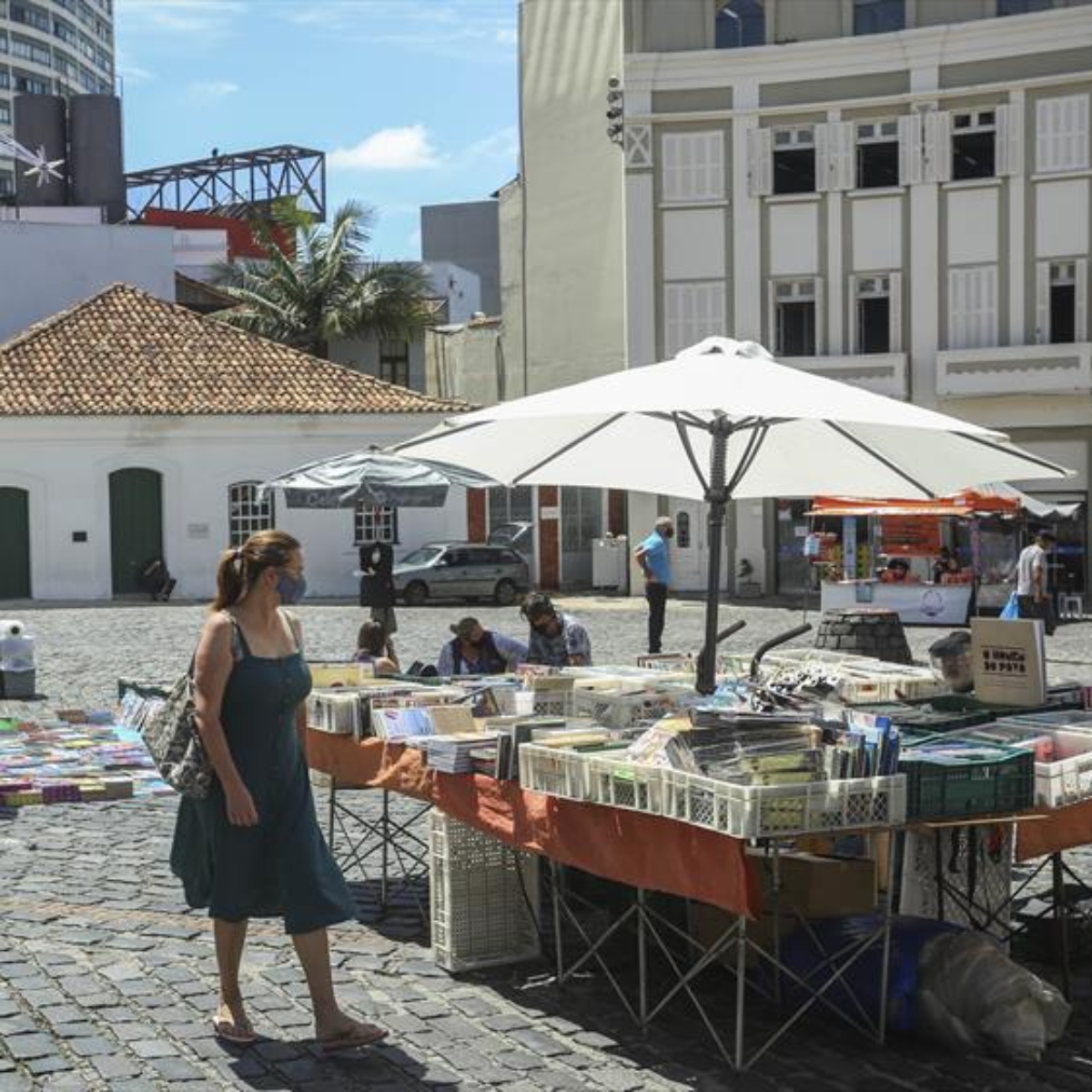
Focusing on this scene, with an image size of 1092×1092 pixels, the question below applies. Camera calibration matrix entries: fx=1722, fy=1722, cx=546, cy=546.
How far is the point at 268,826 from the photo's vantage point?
5.98 metres

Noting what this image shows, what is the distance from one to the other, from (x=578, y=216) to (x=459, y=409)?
18.8 ft

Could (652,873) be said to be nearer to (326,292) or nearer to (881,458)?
(881,458)

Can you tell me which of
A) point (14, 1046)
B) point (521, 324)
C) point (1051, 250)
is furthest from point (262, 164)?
point (14, 1046)

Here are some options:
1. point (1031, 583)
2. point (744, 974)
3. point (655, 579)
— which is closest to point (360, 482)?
point (655, 579)

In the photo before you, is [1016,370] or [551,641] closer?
A: [551,641]

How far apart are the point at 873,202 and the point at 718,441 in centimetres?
2545

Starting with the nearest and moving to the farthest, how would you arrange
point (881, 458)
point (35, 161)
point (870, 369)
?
1. point (881, 458)
2. point (870, 369)
3. point (35, 161)

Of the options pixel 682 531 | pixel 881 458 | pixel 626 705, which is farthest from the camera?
pixel 682 531

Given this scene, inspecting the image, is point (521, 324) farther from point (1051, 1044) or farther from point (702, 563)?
point (1051, 1044)

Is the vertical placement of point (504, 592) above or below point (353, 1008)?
above

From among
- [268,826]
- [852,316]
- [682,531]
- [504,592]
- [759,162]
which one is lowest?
[504,592]

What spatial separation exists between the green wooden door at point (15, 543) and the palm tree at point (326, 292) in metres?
11.6

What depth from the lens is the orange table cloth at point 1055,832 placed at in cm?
629

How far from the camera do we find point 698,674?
8500mm
